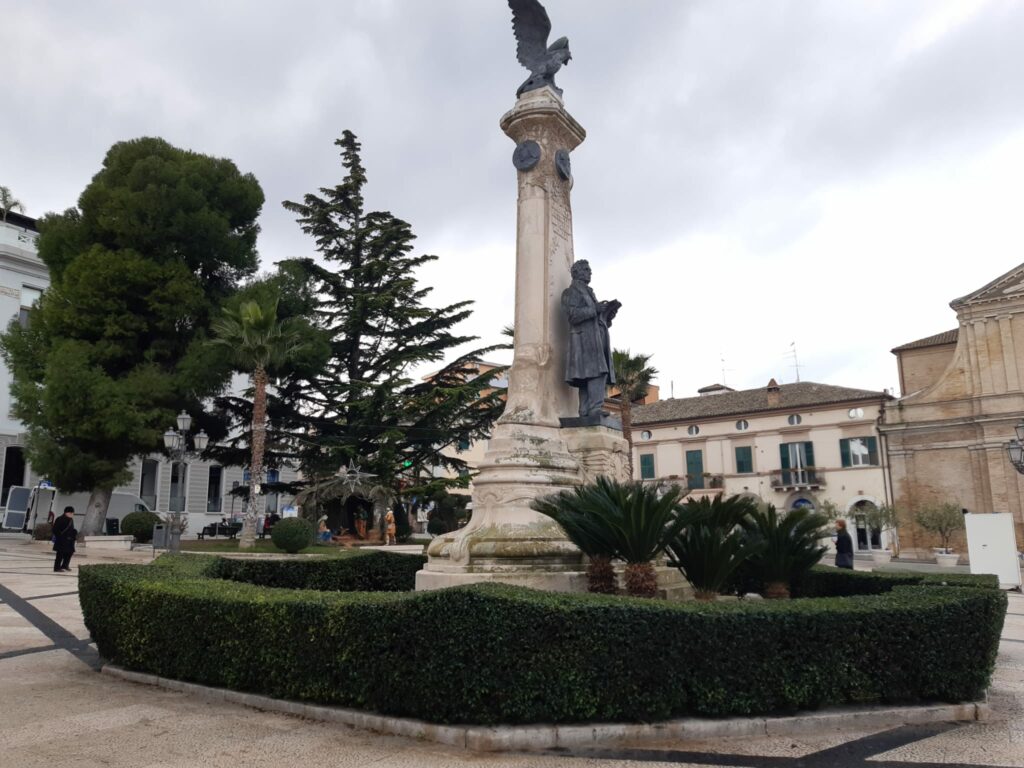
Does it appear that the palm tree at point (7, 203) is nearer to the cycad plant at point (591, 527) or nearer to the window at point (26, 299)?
the window at point (26, 299)

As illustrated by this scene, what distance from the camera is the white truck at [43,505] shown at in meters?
32.2

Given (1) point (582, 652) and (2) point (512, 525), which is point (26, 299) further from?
(1) point (582, 652)

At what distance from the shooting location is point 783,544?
822 cm

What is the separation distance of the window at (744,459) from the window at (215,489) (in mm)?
32284

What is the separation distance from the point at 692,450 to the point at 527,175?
135 feet

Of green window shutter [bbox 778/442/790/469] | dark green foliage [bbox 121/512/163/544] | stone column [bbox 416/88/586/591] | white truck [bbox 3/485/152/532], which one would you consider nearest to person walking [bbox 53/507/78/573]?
dark green foliage [bbox 121/512/163/544]

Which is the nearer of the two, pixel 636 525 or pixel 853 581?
pixel 636 525

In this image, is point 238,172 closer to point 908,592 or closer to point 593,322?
point 593,322

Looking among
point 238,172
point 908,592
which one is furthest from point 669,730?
point 238,172

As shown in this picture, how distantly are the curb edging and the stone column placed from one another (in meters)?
2.89

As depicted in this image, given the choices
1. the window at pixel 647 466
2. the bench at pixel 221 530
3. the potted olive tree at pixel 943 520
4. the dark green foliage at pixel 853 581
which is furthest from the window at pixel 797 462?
the dark green foliage at pixel 853 581

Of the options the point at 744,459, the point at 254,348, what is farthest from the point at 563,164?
the point at 744,459

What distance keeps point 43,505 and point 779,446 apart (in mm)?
39025

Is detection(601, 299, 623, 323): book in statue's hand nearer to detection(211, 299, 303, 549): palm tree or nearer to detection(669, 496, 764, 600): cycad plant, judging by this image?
detection(669, 496, 764, 600): cycad plant
